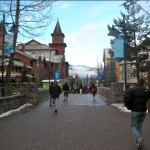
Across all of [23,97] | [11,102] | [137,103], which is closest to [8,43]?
[11,102]

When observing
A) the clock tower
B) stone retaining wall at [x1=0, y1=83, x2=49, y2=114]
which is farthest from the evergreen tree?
the clock tower

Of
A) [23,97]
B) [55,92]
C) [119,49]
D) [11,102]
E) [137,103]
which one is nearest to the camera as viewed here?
[137,103]

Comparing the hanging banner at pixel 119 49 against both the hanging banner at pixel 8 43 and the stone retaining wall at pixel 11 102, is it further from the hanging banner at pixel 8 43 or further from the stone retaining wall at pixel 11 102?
the stone retaining wall at pixel 11 102

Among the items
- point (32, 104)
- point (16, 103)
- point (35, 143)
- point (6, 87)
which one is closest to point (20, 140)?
point (35, 143)

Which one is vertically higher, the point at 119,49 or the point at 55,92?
the point at 119,49

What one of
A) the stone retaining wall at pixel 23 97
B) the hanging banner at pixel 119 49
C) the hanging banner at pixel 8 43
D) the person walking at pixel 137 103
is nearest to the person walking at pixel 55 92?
the stone retaining wall at pixel 23 97

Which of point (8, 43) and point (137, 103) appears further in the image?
point (8, 43)

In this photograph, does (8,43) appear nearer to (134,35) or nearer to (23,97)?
(23,97)

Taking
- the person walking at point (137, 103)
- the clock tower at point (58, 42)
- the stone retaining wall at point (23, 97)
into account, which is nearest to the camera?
the person walking at point (137, 103)

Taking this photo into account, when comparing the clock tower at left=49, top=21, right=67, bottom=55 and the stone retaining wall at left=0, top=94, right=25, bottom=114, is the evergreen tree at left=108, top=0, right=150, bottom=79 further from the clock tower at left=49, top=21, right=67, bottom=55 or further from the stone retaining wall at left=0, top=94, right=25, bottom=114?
the clock tower at left=49, top=21, right=67, bottom=55

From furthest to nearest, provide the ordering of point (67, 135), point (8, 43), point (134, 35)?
point (134, 35), point (8, 43), point (67, 135)

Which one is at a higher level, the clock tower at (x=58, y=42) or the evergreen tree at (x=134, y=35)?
the clock tower at (x=58, y=42)

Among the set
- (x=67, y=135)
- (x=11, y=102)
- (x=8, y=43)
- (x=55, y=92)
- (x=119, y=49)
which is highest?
(x=8, y=43)

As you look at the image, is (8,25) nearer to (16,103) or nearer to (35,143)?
(16,103)
